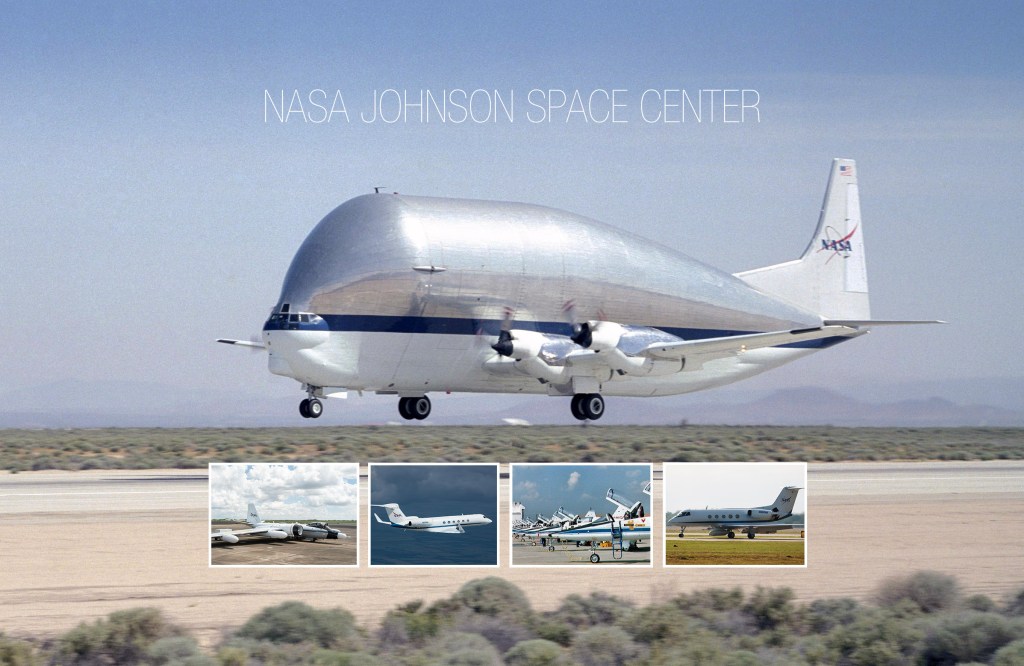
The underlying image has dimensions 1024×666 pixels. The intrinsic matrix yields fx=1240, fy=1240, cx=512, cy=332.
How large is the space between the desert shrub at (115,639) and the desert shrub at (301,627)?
3.39 feet

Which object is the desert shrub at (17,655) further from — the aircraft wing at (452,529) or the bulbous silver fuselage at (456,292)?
the bulbous silver fuselage at (456,292)

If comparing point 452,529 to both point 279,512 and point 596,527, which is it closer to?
point 596,527

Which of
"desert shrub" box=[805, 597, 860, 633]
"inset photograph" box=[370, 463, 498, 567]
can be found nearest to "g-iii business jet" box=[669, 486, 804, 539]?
"desert shrub" box=[805, 597, 860, 633]

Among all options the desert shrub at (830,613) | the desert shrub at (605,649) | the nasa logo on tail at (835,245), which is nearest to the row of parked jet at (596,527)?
the desert shrub at (605,649)

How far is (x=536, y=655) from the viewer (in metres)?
13.7

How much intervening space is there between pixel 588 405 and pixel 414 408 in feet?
17.4

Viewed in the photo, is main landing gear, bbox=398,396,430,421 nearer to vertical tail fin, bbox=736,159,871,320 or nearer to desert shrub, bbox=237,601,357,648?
vertical tail fin, bbox=736,159,871,320

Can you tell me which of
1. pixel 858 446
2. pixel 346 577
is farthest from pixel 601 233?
pixel 346 577

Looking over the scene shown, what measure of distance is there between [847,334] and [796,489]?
87.4 feet

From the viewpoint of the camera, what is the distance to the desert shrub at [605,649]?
1404 cm

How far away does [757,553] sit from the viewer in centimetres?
1698

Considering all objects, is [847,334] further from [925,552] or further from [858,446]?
[925,552]

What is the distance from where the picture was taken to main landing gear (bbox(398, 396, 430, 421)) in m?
37.8

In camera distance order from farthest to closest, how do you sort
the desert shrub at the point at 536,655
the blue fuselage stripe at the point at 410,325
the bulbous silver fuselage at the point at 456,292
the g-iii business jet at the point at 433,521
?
1. the bulbous silver fuselage at the point at 456,292
2. the blue fuselage stripe at the point at 410,325
3. the g-iii business jet at the point at 433,521
4. the desert shrub at the point at 536,655
